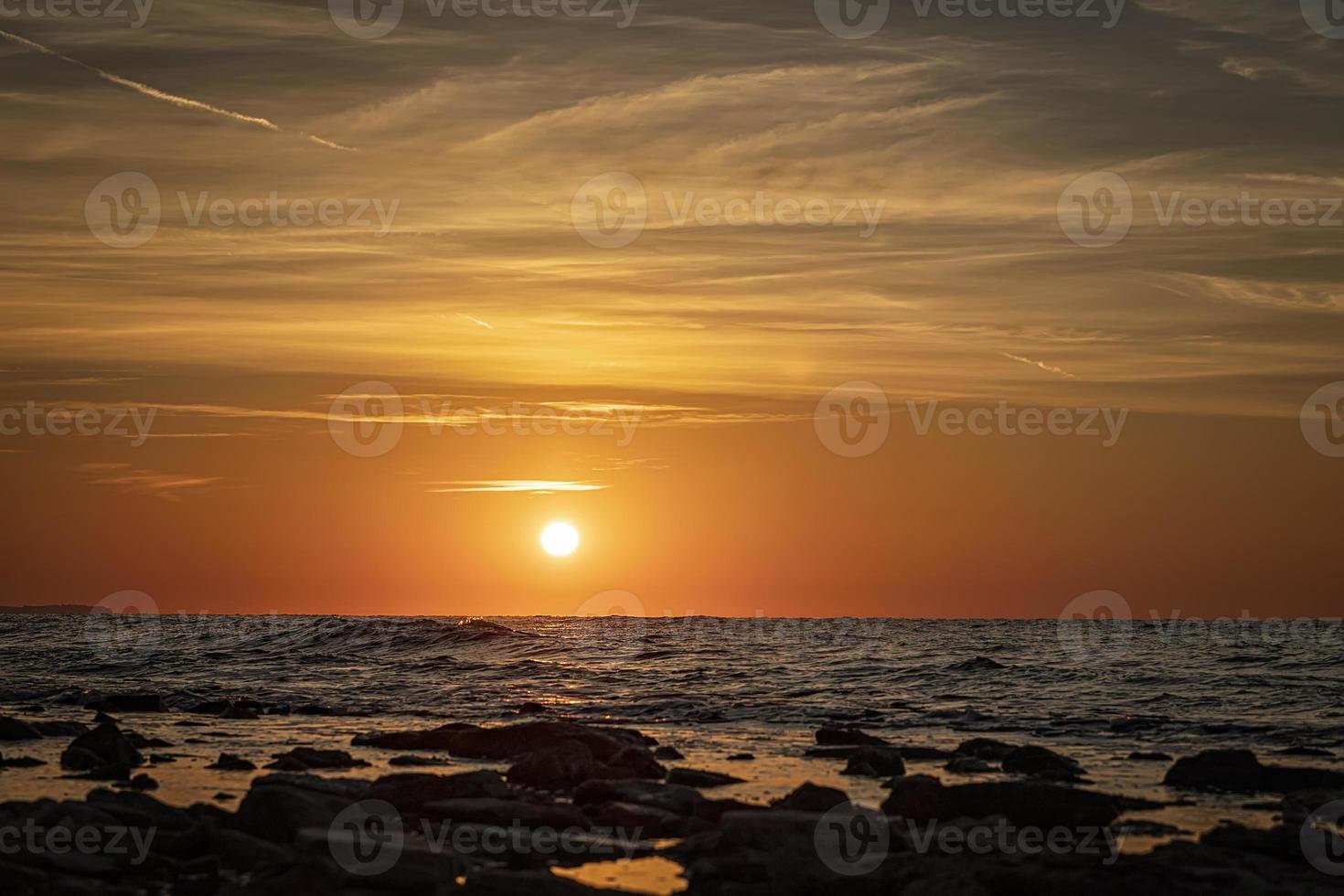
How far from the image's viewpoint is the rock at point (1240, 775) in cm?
1922

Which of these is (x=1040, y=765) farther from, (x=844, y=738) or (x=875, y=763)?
(x=844, y=738)

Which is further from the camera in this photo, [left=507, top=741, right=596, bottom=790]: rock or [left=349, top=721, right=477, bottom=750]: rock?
[left=349, top=721, right=477, bottom=750]: rock

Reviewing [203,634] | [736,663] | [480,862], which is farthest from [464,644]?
[480,862]

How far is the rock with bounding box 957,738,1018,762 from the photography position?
22609 millimetres

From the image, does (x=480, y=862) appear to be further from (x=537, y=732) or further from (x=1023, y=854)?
(x=537, y=732)

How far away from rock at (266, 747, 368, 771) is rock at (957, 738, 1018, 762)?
34.9 ft

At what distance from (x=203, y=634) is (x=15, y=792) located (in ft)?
213

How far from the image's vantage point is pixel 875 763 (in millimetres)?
21016

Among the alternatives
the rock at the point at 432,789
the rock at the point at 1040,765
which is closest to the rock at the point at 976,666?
the rock at the point at 1040,765
